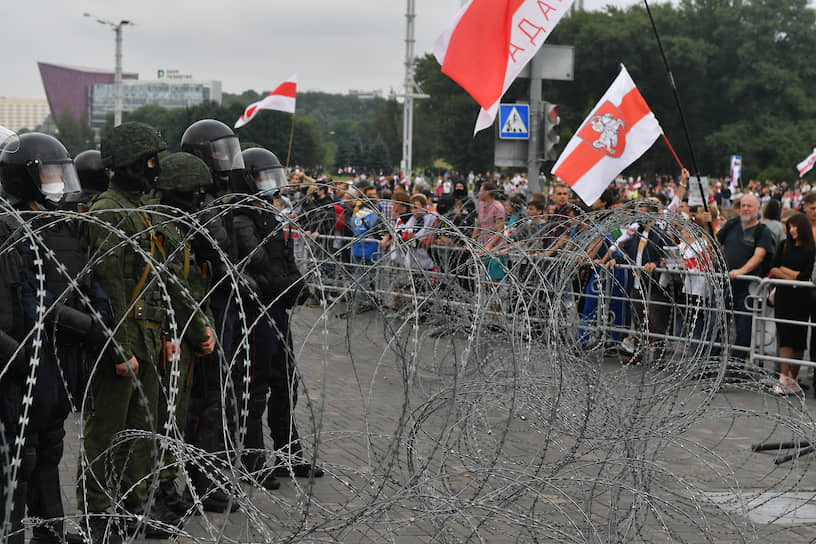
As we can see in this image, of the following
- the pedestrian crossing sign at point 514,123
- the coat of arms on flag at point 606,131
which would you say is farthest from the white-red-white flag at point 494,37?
the pedestrian crossing sign at point 514,123

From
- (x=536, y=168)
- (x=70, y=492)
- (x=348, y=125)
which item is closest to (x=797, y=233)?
(x=536, y=168)

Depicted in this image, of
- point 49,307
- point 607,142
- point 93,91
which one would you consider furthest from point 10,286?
point 93,91

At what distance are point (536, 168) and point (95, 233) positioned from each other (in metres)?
9.12

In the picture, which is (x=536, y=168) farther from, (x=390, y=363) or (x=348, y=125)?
(x=348, y=125)

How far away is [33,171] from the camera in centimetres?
487

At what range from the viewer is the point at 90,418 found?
515 centimetres

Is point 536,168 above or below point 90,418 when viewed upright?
above

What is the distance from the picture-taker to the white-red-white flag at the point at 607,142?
9867 millimetres

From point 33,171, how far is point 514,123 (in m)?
8.99

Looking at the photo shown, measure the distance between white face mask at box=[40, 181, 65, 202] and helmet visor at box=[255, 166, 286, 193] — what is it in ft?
5.51

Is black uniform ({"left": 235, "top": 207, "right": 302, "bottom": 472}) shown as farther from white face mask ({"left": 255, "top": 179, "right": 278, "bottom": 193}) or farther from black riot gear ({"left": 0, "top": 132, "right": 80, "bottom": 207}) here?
black riot gear ({"left": 0, "top": 132, "right": 80, "bottom": 207})

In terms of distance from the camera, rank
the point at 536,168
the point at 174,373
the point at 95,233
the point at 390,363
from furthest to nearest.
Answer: the point at 536,168
the point at 390,363
the point at 95,233
the point at 174,373

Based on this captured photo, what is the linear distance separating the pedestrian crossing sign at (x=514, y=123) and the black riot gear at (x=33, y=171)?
876 centimetres

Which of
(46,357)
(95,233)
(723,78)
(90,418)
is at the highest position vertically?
(723,78)
